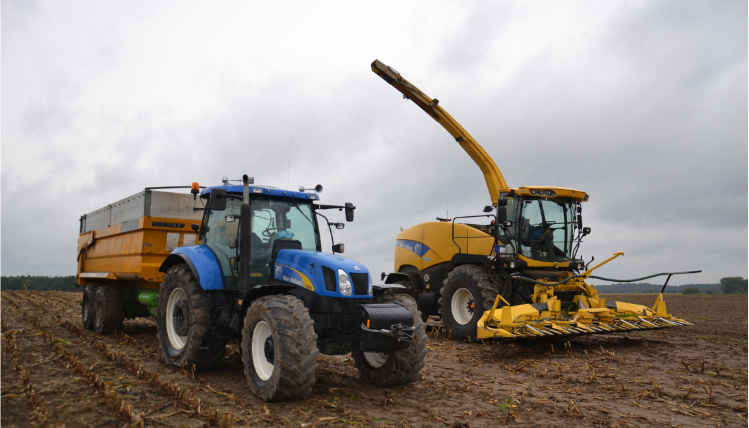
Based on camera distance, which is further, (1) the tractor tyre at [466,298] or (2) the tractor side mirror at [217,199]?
(1) the tractor tyre at [466,298]

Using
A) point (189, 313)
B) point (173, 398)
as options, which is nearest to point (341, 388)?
point (173, 398)

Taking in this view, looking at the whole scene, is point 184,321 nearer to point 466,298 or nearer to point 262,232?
point 262,232

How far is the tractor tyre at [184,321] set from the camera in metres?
6.89

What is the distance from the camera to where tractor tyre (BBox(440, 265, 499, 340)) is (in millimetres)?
10266

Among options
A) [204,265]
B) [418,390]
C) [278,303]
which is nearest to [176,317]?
[204,265]

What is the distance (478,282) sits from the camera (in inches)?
410

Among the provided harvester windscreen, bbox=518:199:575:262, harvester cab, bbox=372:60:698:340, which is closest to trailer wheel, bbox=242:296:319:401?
harvester cab, bbox=372:60:698:340

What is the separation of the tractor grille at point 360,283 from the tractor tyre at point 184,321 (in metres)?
2.13

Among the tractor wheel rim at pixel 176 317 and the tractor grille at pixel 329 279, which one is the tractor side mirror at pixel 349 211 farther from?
the tractor wheel rim at pixel 176 317

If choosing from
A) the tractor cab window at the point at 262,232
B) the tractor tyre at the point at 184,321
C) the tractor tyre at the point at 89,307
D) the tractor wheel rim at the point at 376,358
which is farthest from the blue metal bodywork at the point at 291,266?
the tractor tyre at the point at 89,307

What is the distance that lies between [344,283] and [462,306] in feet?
18.8

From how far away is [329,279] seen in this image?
19.7 feet

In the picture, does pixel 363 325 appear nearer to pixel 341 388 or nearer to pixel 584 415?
pixel 341 388

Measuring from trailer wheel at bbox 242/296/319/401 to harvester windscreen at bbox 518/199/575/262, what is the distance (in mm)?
6191
